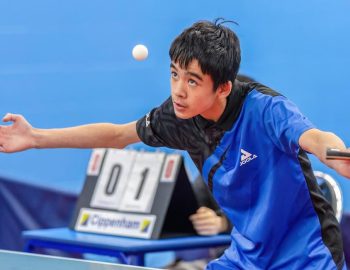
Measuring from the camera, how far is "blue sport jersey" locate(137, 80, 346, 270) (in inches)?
108

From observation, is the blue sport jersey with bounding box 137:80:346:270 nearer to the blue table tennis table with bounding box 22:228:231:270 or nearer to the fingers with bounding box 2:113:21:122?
the fingers with bounding box 2:113:21:122

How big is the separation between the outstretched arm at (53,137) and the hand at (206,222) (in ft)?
3.64

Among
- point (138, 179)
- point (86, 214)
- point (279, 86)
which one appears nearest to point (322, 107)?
point (279, 86)

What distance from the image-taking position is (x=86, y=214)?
4.48m

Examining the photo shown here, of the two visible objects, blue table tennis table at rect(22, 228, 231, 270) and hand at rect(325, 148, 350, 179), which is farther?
blue table tennis table at rect(22, 228, 231, 270)

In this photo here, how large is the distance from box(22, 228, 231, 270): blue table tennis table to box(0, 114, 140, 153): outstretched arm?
0.89 meters

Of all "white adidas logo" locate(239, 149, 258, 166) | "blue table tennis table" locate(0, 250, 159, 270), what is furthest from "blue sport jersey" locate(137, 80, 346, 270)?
"blue table tennis table" locate(0, 250, 159, 270)

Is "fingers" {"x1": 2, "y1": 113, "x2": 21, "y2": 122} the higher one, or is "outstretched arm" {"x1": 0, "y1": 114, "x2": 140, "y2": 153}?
"fingers" {"x1": 2, "y1": 113, "x2": 21, "y2": 122}

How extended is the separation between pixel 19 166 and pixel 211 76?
2.70 m

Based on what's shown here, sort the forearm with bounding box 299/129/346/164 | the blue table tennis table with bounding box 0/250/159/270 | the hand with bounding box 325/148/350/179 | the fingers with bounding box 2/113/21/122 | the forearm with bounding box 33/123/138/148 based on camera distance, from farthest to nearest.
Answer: the forearm with bounding box 33/123/138/148, the fingers with bounding box 2/113/21/122, the blue table tennis table with bounding box 0/250/159/270, the forearm with bounding box 299/129/346/164, the hand with bounding box 325/148/350/179

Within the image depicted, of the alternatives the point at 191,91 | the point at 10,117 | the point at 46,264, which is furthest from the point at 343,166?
the point at 10,117

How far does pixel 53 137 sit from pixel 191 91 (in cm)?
62

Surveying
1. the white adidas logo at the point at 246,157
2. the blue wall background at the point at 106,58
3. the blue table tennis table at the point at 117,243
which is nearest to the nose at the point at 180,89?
the white adidas logo at the point at 246,157

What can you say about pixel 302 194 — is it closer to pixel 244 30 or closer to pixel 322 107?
pixel 322 107
